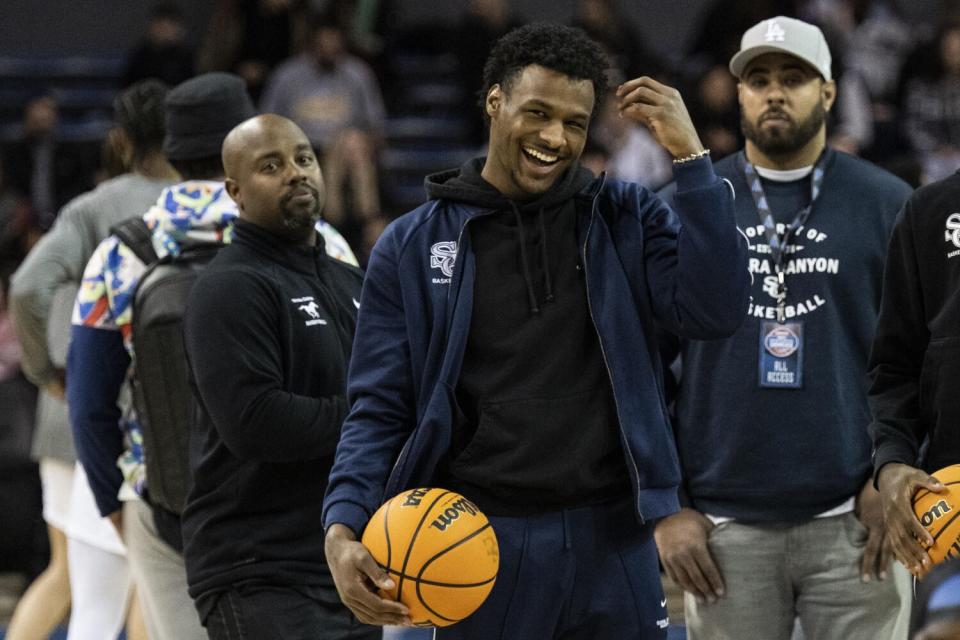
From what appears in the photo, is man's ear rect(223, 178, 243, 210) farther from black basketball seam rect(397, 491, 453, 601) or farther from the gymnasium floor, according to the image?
the gymnasium floor

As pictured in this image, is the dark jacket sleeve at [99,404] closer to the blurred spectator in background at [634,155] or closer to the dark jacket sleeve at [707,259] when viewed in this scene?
the dark jacket sleeve at [707,259]

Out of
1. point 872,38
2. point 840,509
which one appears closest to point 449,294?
point 840,509

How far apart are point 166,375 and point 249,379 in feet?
1.99

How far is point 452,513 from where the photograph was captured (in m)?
A: 3.07

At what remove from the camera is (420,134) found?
42.8 ft

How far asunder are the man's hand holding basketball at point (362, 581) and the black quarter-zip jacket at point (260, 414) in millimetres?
620

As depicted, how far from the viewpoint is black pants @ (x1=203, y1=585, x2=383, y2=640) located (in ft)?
12.1

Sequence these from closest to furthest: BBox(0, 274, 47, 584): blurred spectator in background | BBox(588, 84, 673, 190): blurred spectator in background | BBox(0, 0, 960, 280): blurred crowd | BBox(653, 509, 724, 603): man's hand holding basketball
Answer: BBox(653, 509, 724, 603): man's hand holding basketball → BBox(0, 274, 47, 584): blurred spectator in background → BBox(588, 84, 673, 190): blurred spectator in background → BBox(0, 0, 960, 280): blurred crowd

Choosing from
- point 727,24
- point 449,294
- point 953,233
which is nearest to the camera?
point 449,294

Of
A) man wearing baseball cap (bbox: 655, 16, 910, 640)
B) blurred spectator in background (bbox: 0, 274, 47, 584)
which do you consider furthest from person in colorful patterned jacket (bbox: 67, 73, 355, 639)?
blurred spectator in background (bbox: 0, 274, 47, 584)

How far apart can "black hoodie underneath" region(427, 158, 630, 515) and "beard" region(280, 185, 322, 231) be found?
77 centimetres

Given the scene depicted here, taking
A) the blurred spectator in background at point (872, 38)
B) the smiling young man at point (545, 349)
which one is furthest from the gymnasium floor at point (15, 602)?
the blurred spectator in background at point (872, 38)

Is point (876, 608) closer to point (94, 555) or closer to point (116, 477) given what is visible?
point (116, 477)

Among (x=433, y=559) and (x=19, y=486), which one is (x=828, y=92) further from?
(x=19, y=486)
